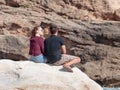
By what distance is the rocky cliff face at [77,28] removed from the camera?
16234mm

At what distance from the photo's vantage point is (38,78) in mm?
9664

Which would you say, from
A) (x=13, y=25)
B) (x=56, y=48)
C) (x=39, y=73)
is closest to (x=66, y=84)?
(x=39, y=73)

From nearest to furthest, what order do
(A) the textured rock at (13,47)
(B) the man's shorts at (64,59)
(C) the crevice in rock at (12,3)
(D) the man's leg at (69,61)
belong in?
(D) the man's leg at (69,61) → (B) the man's shorts at (64,59) → (A) the textured rock at (13,47) → (C) the crevice in rock at (12,3)

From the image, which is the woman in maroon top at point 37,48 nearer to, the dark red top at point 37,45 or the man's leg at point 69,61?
the dark red top at point 37,45

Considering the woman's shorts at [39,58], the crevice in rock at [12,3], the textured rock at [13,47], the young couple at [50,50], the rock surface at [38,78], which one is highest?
the crevice in rock at [12,3]

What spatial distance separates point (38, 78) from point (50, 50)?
1455 millimetres

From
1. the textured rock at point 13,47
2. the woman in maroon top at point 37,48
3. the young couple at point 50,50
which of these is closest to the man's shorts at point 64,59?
the young couple at point 50,50

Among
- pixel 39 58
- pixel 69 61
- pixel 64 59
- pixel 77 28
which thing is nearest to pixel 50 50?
pixel 39 58

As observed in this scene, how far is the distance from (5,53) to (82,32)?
10.0 ft

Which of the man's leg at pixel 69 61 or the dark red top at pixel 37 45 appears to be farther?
the dark red top at pixel 37 45

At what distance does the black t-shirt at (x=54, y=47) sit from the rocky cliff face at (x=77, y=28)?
486 cm

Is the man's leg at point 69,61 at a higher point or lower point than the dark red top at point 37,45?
lower

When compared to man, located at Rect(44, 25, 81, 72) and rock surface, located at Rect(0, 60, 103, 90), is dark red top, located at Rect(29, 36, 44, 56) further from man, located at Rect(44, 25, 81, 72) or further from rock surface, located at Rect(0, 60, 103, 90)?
rock surface, located at Rect(0, 60, 103, 90)

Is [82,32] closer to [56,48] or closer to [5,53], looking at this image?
[5,53]
